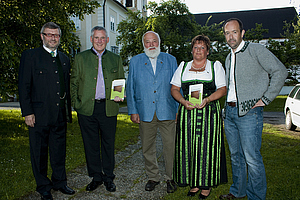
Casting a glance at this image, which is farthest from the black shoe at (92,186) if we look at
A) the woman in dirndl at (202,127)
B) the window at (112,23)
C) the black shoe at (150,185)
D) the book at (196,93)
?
the window at (112,23)

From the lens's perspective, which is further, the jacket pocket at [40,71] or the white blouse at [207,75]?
the jacket pocket at [40,71]

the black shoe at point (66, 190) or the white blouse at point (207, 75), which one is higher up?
the white blouse at point (207, 75)

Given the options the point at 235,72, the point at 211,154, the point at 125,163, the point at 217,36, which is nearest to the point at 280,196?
the point at 211,154

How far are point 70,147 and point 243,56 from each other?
5152 mm

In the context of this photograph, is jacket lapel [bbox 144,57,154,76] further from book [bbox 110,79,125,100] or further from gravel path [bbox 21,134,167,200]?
gravel path [bbox 21,134,167,200]

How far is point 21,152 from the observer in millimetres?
6188

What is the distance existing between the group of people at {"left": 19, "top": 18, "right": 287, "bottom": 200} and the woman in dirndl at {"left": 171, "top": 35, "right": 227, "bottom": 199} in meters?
0.01

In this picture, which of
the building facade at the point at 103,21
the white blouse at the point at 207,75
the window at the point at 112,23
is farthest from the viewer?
the window at the point at 112,23

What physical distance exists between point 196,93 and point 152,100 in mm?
834

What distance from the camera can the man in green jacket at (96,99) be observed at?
3.86 metres

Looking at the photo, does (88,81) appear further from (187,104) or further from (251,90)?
(251,90)

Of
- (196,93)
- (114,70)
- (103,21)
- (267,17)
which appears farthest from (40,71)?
(267,17)

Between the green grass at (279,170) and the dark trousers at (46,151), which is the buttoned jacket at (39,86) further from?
the green grass at (279,170)

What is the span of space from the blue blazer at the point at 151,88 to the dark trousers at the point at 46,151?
3.72 feet
